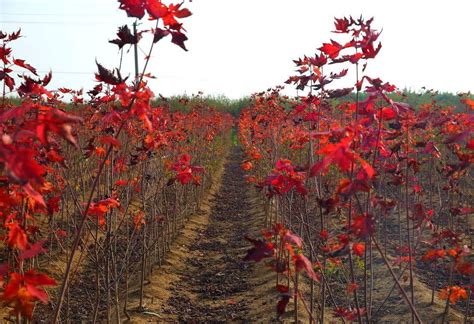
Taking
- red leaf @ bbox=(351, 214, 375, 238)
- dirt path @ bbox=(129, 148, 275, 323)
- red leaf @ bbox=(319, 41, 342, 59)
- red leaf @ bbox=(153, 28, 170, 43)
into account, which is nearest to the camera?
red leaf @ bbox=(351, 214, 375, 238)

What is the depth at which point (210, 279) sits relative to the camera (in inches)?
231

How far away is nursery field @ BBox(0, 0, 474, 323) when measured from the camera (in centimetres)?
185

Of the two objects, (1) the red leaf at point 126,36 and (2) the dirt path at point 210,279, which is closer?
(1) the red leaf at point 126,36

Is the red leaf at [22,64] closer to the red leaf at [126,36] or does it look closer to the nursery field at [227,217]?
the nursery field at [227,217]

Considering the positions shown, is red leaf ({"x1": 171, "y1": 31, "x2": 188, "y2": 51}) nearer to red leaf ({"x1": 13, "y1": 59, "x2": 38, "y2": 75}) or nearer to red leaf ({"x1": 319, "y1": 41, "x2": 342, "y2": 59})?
red leaf ({"x1": 319, "y1": 41, "x2": 342, "y2": 59})

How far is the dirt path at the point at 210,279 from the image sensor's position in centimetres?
477

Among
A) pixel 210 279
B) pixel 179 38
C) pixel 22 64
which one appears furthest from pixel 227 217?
pixel 179 38

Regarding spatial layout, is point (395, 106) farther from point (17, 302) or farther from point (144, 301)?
point (144, 301)

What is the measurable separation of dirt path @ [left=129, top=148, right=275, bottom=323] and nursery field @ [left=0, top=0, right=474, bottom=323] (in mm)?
29

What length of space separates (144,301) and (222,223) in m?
3.99

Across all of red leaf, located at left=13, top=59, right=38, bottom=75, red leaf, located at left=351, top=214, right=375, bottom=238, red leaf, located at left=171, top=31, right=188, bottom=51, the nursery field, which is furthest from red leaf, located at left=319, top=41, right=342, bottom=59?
red leaf, located at left=13, top=59, right=38, bottom=75

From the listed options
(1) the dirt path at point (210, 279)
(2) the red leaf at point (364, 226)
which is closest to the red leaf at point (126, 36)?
(2) the red leaf at point (364, 226)

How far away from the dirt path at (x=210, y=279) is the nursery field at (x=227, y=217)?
1.1 inches

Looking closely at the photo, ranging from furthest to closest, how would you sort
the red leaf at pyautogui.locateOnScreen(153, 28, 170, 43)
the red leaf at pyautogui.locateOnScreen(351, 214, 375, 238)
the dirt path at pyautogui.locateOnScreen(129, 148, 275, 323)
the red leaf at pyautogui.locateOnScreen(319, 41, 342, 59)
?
1. the dirt path at pyautogui.locateOnScreen(129, 148, 275, 323)
2. the red leaf at pyautogui.locateOnScreen(319, 41, 342, 59)
3. the red leaf at pyautogui.locateOnScreen(153, 28, 170, 43)
4. the red leaf at pyautogui.locateOnScreen(351, 214, 375, 238)
